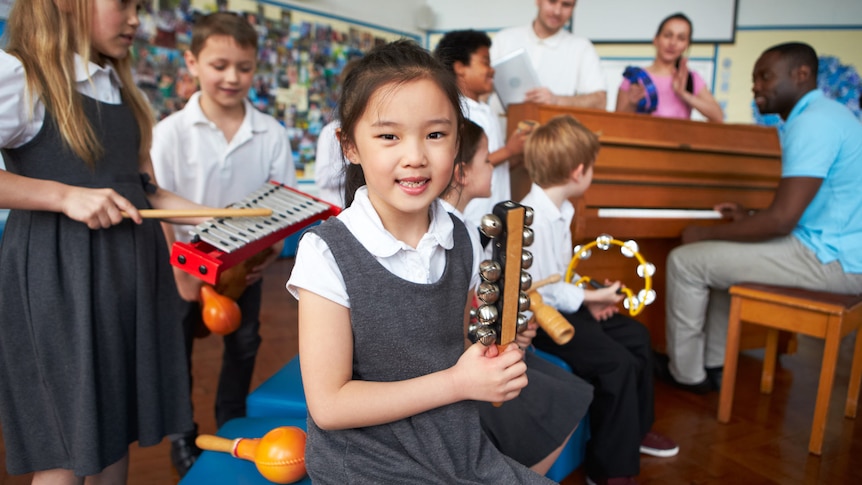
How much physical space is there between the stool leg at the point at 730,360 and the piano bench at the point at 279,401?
6.49ft

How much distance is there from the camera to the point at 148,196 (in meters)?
1.75

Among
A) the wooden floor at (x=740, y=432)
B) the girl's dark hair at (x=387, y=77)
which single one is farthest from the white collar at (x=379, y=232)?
the wooden floor at (x=740, y=432)

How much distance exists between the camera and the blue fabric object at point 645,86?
3.63 metres

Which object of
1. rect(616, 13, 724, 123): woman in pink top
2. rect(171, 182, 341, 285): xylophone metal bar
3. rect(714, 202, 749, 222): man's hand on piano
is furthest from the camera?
rect(616, 13, 724, 123): woman in pink top

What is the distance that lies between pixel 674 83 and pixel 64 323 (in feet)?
11.8

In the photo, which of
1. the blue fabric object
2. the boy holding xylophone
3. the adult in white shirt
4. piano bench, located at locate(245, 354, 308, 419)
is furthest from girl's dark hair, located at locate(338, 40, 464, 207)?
the blue fabric object

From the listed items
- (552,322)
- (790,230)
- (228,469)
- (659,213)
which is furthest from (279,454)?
(790,230)

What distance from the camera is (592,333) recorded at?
2314mm

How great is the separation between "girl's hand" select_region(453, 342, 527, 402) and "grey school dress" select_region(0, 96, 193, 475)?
0.97 meters

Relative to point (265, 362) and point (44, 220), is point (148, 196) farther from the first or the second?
point (265, 362)

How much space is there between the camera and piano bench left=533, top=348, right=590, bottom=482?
2100 mm

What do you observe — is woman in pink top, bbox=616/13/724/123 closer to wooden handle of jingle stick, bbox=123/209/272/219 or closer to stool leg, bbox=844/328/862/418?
stool leg, bbox=844/328/862/418

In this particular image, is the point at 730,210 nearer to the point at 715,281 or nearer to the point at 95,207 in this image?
the point at 715,281

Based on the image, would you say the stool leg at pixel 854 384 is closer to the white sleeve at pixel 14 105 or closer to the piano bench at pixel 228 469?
the piano bench at pixel 228 469
